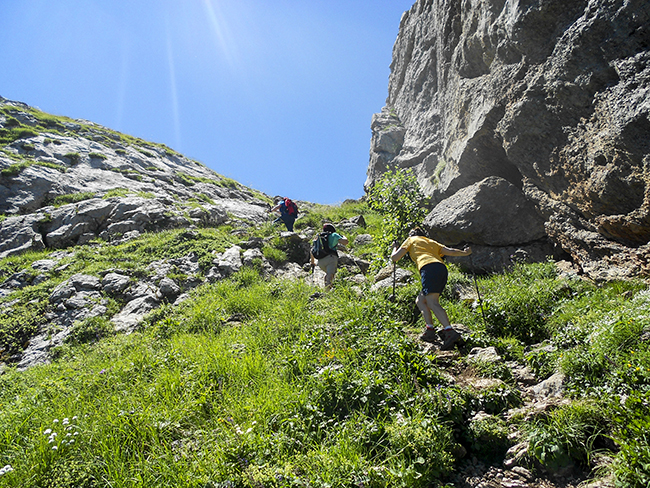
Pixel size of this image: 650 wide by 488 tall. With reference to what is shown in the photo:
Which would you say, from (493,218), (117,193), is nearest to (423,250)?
(493,218)

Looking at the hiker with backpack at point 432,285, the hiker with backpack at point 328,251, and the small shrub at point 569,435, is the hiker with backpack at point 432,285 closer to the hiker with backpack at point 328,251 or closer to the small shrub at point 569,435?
the small shrub at point 569,435

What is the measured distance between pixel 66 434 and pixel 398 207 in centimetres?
1066

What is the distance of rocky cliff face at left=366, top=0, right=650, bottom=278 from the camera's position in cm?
591

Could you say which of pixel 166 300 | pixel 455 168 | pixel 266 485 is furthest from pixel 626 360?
pixel 166 300

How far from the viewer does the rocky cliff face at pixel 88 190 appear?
567 inches

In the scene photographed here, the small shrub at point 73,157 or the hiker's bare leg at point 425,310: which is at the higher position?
the small shrub at point 73,157

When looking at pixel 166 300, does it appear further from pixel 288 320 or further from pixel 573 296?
pixel 573 296

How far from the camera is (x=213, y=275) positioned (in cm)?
1094

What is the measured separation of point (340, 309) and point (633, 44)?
7.53m

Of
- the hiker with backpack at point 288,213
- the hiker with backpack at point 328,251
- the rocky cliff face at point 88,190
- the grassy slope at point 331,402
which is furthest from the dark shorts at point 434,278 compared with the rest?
the rocky cliff face at point 88,190

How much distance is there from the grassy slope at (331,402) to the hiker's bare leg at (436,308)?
59cm

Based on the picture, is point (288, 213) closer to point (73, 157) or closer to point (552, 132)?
point (552, 132)

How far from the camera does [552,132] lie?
24.8 ft

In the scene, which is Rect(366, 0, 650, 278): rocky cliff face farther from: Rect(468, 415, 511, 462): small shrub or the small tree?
Rect(468, 415, 511, 462): small shrub
